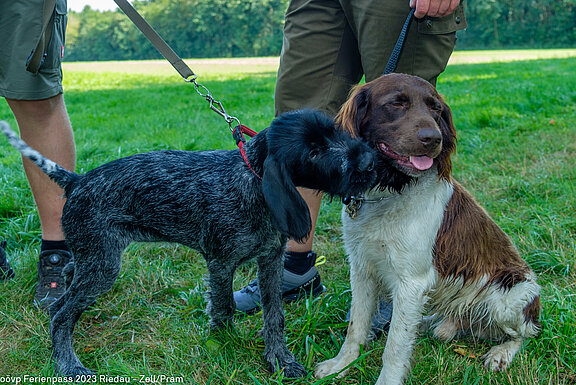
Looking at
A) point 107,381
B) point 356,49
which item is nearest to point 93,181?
point 107,381

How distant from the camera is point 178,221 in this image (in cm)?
265

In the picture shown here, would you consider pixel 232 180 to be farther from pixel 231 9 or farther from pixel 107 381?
pixel 231 9

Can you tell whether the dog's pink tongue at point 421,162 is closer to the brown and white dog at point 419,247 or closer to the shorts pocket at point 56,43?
the brown and white dog at point 419,247

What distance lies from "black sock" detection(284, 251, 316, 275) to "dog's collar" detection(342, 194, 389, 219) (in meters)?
0.82

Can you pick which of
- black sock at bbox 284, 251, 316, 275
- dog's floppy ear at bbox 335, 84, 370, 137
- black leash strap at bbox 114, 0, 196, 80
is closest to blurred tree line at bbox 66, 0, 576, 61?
black leash strap at bbox 114, 0, 196, 80

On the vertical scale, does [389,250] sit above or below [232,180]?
below

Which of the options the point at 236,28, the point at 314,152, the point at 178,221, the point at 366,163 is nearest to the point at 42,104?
the point at 178,221

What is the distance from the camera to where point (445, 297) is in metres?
2.76

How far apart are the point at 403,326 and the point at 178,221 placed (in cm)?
128

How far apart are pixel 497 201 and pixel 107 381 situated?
370 cm

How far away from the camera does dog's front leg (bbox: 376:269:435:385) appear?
96.3 inches

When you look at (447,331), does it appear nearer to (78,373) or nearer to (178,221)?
(178,221)

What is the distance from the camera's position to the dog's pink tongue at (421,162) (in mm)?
2295

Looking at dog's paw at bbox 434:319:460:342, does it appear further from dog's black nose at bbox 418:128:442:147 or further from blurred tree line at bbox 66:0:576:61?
blurred tree line at bbox 66:0:576:61
